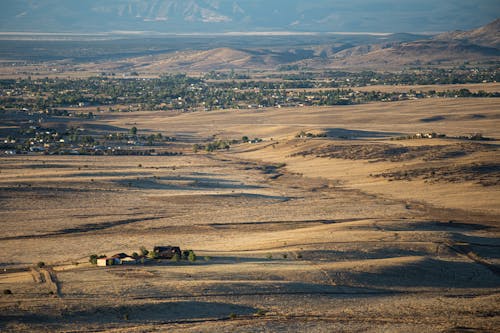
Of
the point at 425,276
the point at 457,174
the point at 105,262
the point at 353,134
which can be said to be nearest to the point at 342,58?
the point at 353,134

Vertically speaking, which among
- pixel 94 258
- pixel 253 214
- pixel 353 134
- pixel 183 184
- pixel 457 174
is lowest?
pixel 353 134

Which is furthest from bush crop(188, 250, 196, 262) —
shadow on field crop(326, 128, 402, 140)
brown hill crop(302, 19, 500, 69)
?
brown hill crop(302, 19, 500, 69)

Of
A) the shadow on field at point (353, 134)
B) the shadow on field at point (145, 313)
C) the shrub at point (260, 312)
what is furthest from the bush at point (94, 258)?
the shadow on field at point (353, 134)

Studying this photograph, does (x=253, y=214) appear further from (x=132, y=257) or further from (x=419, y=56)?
(x=419, y=56)

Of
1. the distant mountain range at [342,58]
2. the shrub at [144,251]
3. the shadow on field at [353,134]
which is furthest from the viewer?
the distant mountain range at [342,58]

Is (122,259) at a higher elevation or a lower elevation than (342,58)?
higher

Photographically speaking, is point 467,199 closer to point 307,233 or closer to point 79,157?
point 307,233

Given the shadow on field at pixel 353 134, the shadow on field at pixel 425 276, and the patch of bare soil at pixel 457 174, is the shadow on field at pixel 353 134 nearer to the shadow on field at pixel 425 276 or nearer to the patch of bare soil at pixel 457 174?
the patch of bare soil at pixel 457 174

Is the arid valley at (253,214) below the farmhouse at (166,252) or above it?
below
